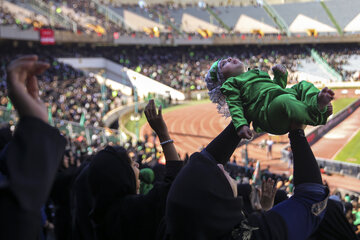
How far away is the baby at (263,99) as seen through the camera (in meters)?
1.83

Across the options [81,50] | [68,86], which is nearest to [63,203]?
[68,86]

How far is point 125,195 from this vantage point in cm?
212

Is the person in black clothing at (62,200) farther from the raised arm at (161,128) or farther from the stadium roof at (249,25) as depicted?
the stadium roof at (249,25)

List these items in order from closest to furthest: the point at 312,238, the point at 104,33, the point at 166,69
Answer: the point at 312,238 → the point at 166,69 → the point at 104,33

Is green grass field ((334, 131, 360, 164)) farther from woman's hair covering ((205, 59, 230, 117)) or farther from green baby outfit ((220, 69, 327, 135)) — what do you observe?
green baby outfit ((220, 69, 327, 135))

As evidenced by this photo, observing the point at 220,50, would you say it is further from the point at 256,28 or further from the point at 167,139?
the point at 167,139

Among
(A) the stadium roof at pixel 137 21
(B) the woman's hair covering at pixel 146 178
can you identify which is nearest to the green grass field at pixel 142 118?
(A) the stadium roof at pixel 137 21

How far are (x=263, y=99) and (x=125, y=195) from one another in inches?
38.5

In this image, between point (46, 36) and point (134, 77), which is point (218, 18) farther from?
point (46, 36)

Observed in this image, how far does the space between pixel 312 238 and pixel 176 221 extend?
0.59m

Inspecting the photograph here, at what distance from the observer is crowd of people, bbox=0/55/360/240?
3.18 feet

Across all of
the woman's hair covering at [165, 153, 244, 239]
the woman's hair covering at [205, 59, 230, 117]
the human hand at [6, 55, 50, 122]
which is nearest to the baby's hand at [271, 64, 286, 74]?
the woman's hair covering at [205, 59, 230, 117]

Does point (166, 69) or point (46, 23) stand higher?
point (46, 23)

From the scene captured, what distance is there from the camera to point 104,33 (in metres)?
35.1
